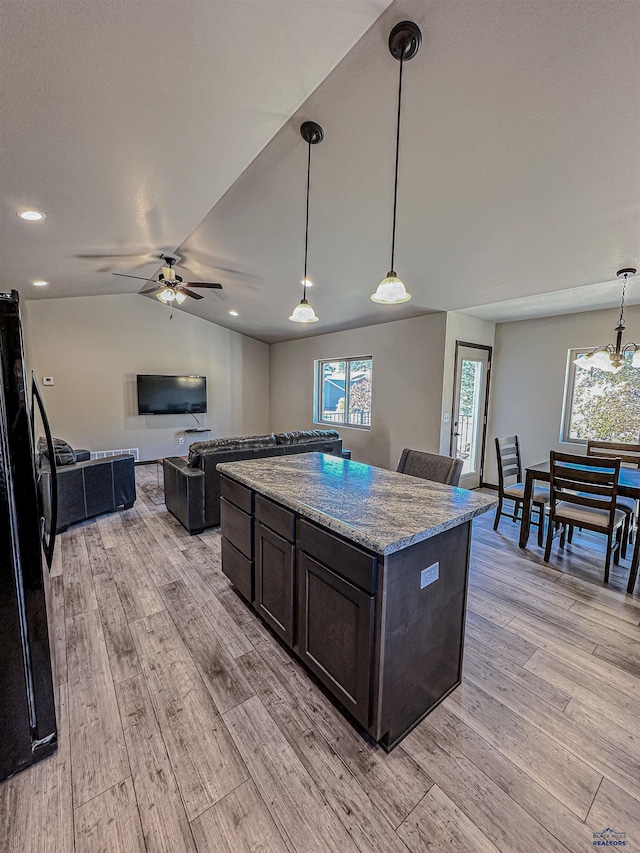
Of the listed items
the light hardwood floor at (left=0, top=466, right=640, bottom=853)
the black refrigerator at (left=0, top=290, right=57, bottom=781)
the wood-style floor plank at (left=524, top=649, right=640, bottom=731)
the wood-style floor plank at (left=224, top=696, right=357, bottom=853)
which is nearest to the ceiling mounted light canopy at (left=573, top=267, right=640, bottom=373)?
the light hardwood floor at (left=0, top=466, right=640, bottom=853)

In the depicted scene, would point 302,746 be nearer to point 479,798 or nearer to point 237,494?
point 479,798

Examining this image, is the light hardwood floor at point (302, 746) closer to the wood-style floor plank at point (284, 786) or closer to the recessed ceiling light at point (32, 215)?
the wood-style floor plank at point (284, 786)

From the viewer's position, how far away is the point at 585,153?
1.99 metres

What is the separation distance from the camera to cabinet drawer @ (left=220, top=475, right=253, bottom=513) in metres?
2.11

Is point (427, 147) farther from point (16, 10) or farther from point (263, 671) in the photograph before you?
point (263, 671)

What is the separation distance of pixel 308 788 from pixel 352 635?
1.77 ft

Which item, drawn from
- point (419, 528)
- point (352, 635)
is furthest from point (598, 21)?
point (352, 635)

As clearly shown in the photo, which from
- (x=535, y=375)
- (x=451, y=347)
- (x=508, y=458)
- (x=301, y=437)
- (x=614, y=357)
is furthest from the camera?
(x=535, y=375)

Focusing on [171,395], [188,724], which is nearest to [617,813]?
[188,724]

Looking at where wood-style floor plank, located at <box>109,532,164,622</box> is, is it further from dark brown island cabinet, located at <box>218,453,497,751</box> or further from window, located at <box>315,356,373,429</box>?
window, located at <box>315,356,373,429</box>

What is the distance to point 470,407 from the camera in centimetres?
521

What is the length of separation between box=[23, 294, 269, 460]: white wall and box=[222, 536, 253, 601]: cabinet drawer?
16.8 feet

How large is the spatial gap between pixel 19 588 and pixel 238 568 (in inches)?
47.9

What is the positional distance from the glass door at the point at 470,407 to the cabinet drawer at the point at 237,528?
3498 mm
